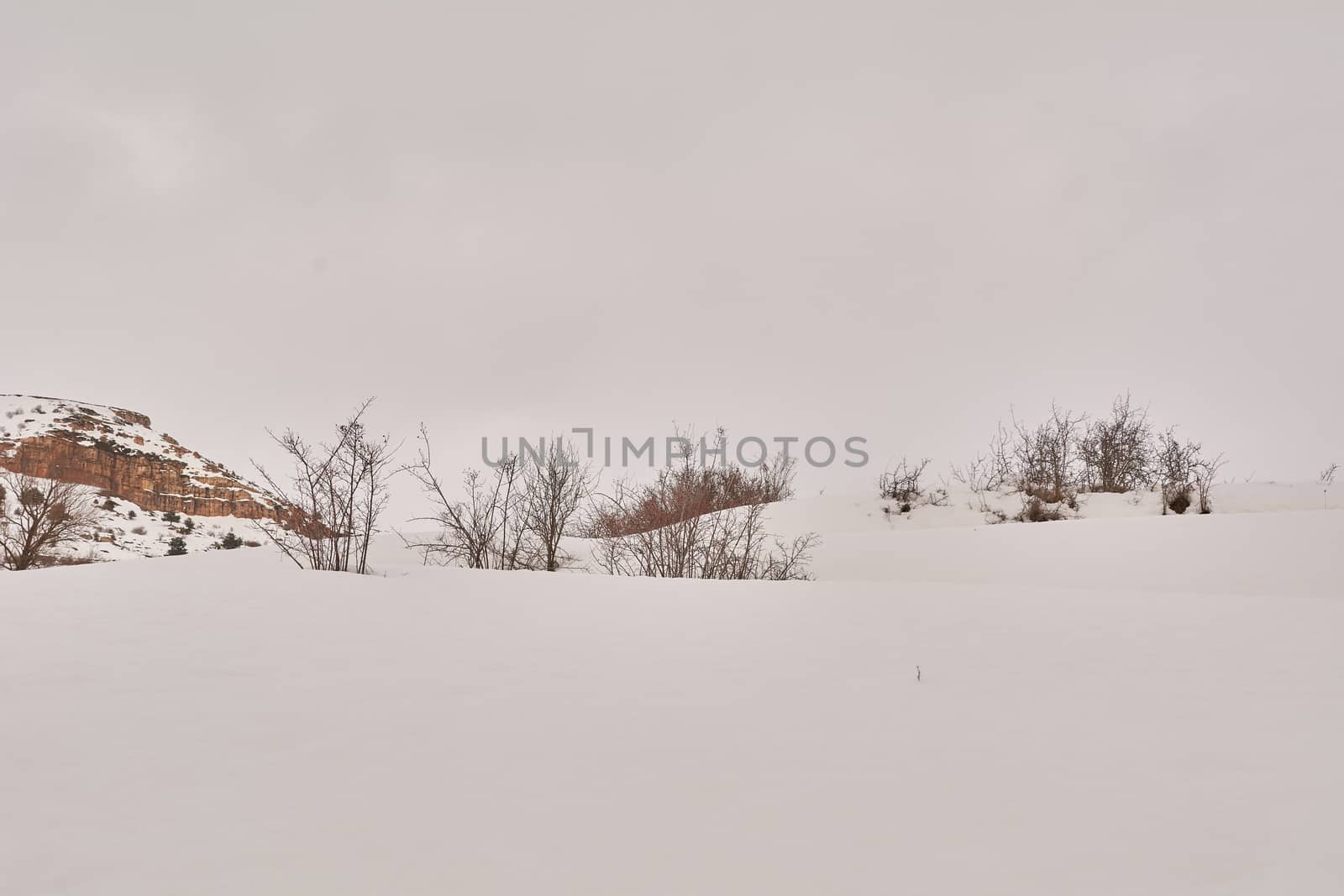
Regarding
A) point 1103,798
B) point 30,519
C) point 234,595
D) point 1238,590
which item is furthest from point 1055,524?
point 30,519

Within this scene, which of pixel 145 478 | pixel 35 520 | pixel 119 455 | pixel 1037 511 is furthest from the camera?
pixel 145 478

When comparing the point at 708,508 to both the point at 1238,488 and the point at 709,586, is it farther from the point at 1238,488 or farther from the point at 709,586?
the point at 1238,488

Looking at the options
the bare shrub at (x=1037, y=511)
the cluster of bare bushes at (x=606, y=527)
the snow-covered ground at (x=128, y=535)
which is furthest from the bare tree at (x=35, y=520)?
the bare shrub at (x=1037, y=511)

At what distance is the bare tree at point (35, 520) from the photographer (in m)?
14.4

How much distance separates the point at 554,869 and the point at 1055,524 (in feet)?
30.0

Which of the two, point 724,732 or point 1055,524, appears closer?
point 724,732

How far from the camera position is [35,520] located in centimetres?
1462

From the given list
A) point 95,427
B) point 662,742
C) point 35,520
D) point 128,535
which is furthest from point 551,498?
point 95,427

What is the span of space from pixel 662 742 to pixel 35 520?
1924 centimetres

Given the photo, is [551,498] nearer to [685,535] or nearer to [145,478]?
[685,535]

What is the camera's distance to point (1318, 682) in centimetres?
330

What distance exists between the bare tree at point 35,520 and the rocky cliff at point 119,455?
12.8 metres

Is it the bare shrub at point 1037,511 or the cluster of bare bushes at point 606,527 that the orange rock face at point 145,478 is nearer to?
the cluster of bare bushes at point 606,527

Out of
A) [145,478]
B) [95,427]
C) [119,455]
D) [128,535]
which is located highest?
[95,427]
